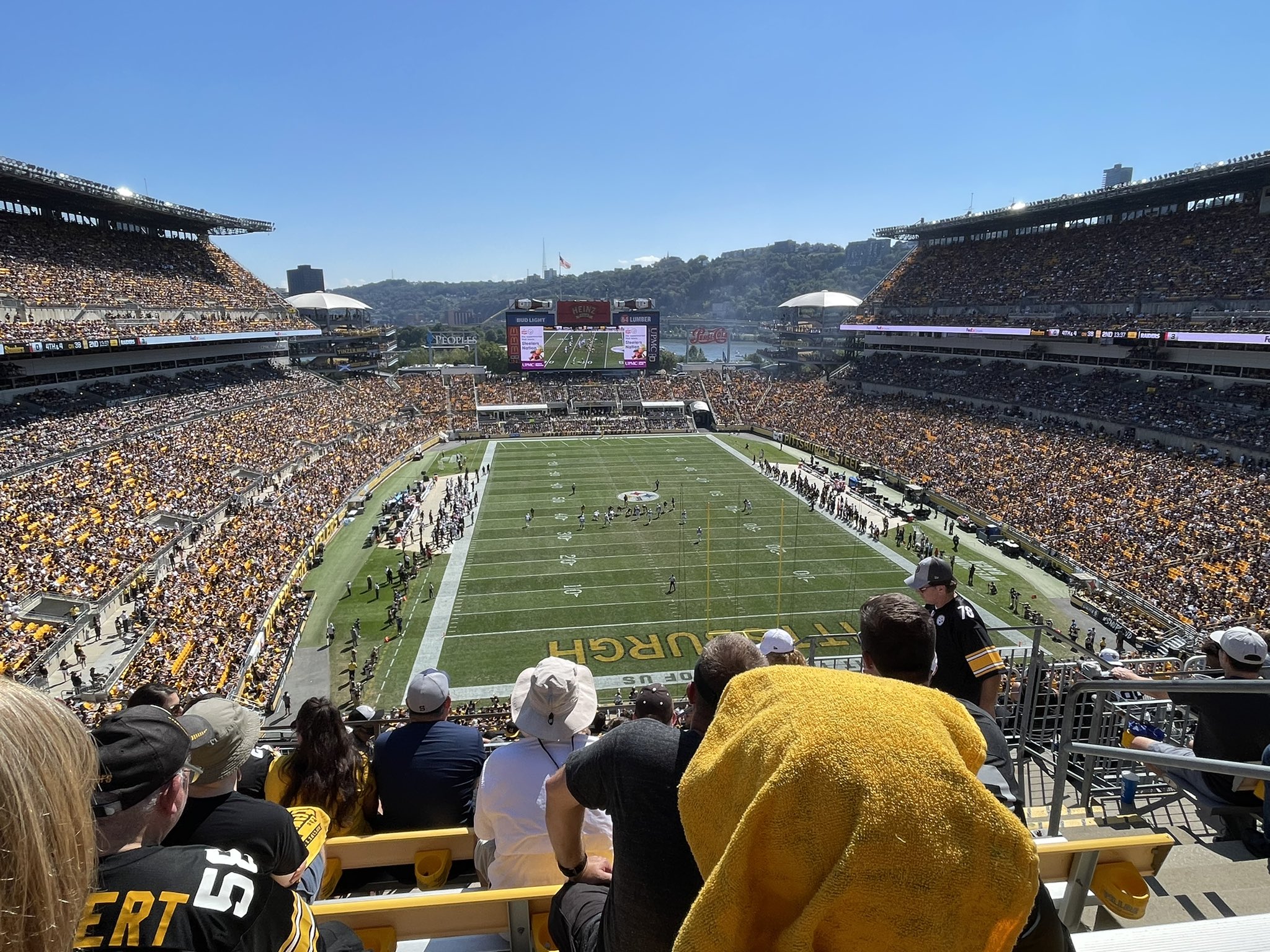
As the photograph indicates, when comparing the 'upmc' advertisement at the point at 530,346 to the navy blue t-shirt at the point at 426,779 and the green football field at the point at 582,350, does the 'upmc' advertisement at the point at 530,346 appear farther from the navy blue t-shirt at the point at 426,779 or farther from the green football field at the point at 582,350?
the navy blue t-shirt at the point at 426,779

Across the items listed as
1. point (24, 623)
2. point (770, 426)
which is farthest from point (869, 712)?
point (770, 426)

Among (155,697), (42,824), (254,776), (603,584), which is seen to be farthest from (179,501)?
(42,824)

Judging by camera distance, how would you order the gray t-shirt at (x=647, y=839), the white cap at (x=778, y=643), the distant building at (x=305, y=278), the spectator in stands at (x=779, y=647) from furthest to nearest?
the distant building at (x=305, y=278) < the white cap at (x=778, y=643) < the spectator in stands at (x=779, y=647) < the gray t-shirt at (x=647, y=839)

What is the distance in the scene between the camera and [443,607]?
22047 millimetres

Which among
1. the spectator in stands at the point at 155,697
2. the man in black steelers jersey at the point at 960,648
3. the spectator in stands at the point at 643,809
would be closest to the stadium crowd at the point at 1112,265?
the man in black steelers jersey at the point at 960,648

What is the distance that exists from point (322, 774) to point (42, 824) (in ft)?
10.6

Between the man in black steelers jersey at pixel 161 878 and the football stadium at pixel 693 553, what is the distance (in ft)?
0.09

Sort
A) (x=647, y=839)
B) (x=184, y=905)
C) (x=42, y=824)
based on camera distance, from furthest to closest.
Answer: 1. (x=647, y=839)
2. (x=184, y=905)
3. (x=42, y=824)

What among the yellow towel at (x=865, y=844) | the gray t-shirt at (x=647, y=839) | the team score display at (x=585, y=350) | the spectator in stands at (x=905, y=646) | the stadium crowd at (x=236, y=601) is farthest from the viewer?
the team score display at (x=585, y=350)

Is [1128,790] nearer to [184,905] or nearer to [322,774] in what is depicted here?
[322,774]

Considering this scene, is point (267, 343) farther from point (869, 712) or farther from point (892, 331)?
point (869, 712)

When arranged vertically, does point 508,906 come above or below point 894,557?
above

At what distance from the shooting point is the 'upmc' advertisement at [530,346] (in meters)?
57.7

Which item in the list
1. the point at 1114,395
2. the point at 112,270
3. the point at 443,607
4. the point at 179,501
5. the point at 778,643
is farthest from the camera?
the point at 112,270
